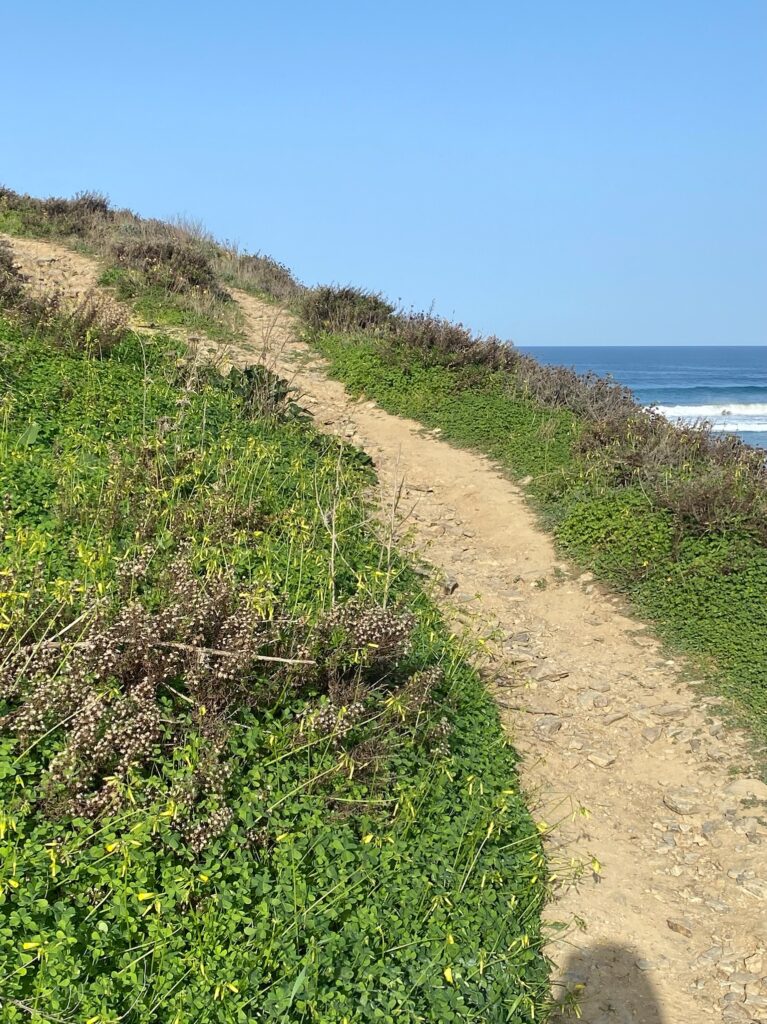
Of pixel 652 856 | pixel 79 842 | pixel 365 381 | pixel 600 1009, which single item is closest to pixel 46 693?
pixel 79 842

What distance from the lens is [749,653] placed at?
7.00 metres

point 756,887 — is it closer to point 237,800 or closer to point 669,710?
point 669,710

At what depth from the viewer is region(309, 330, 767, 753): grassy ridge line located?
7238mm

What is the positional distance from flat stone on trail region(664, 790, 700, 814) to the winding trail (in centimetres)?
2

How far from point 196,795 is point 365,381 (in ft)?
35.8

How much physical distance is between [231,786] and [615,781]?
9.67 ft

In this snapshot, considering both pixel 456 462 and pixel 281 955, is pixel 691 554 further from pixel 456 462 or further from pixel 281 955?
pixel 281 955

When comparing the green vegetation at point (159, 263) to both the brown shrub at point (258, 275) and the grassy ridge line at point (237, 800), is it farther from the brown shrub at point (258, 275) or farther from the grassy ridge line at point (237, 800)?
the grassy ridge line at point (237, 800)

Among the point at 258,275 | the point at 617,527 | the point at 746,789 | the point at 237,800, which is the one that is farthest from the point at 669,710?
the point at 258,275

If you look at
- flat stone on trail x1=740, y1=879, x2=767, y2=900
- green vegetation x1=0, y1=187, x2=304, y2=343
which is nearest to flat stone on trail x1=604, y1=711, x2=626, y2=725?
flat stone on trail x1=740, y1=879, x2=767, y2=900

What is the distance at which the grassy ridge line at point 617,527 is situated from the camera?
7.24m

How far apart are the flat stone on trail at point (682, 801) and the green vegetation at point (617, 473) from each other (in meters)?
0.86

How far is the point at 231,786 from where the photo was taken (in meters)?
4.16

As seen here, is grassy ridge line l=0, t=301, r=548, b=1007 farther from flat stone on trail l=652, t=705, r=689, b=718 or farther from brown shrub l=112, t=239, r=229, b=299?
brown shrub l=112, t=239, r=229, b=299
